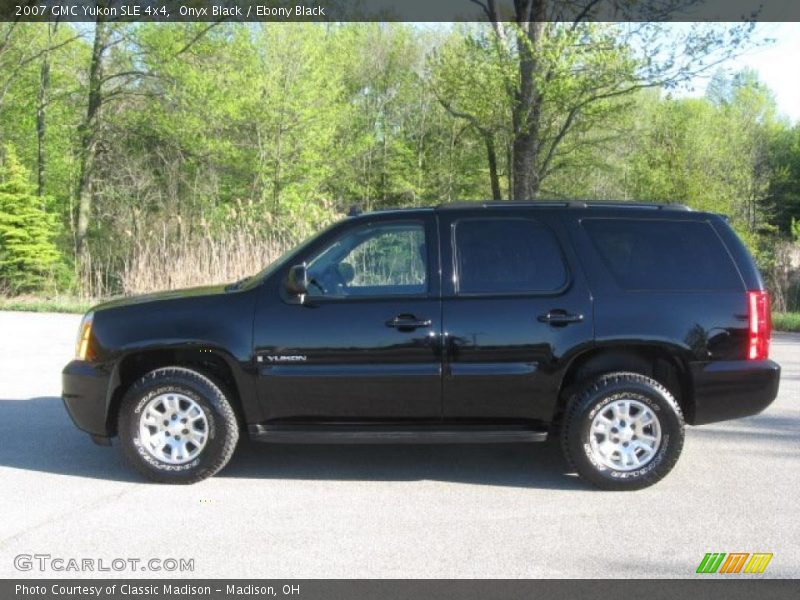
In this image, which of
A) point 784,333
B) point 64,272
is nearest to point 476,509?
point 784,333

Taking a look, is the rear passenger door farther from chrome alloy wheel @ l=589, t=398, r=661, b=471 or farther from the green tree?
the green tree

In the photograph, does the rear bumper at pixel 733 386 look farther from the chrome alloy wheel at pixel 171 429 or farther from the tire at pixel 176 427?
the chrome alloy wheel at pixel 171 429

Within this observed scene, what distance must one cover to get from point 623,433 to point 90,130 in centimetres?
3022

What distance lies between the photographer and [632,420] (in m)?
5.40

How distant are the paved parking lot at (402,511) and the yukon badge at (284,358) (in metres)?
0.85

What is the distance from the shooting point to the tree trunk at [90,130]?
30344 millimetres

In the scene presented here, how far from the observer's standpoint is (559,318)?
5.38 metres

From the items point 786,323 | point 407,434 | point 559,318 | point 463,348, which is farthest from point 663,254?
point 786,323

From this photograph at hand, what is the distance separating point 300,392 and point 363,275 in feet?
3.00

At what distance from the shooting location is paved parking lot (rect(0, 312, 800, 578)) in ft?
13.7

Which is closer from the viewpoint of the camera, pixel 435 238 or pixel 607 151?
pixel 435 238

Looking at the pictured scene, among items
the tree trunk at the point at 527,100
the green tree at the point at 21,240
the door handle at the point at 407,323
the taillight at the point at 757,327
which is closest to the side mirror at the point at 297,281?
the door handle at the point at 407,323
